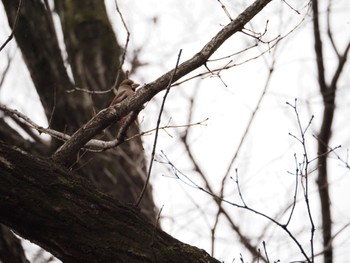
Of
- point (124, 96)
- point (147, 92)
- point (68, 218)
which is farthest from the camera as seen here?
point (124, 96)

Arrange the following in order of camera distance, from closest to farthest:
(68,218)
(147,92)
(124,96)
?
(68,218) < (147,92) < (124,96)

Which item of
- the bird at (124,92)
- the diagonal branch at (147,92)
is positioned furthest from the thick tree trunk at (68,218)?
the bird at (124,92)

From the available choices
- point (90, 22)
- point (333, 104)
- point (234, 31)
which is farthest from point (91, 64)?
point (234, 31)

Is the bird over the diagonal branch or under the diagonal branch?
over

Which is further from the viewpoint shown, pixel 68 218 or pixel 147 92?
pixel 147 92

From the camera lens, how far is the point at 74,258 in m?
2.10

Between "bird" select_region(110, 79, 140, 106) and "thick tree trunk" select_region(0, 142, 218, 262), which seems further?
"bird" select_region(110, 79, 140, 106)

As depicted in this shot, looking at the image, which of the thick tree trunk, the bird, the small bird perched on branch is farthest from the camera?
the bird

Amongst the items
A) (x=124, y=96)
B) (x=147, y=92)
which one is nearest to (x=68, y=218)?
(x=147, y=92)

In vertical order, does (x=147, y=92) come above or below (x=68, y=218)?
above

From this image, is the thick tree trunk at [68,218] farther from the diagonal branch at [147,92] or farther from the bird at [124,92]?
the bird at [124,92]

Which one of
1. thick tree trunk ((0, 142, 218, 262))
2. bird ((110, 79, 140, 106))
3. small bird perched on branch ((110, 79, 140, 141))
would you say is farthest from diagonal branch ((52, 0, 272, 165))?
bird ((110, 79, 140, 106))

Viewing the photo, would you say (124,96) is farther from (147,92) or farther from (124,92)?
(147,92)

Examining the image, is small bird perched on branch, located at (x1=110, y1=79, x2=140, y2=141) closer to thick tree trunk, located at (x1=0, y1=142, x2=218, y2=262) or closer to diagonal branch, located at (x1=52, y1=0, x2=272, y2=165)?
diagonal branch, located at (x1=52, y1=0, x2=272, y2=165)
